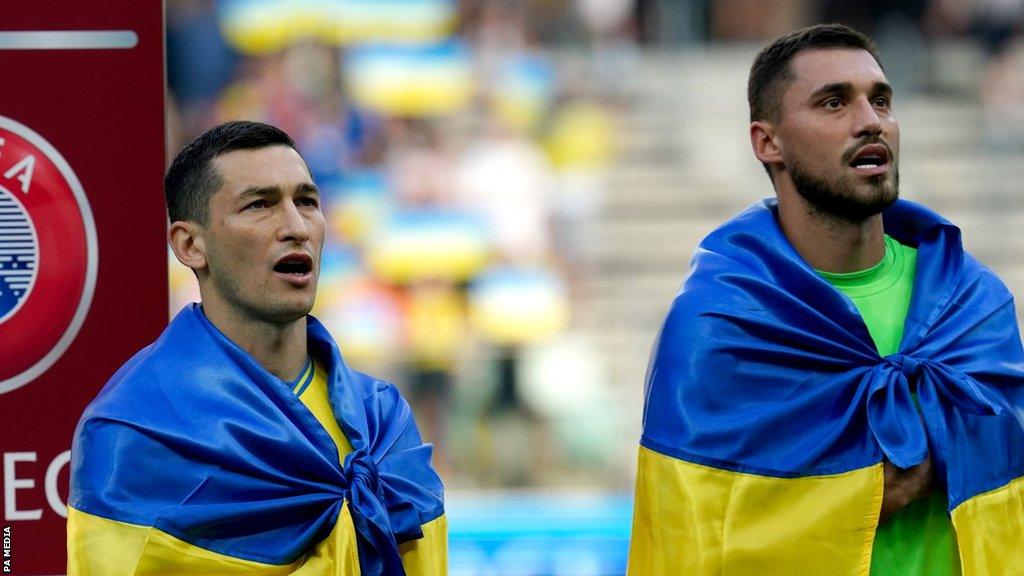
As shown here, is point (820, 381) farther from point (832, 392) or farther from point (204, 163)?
point (204, 163)

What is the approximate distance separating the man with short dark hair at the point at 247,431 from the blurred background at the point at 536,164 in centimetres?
575

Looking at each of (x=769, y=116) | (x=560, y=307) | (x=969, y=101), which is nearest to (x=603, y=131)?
(x=560, y=307)

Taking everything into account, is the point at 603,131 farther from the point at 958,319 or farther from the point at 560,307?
the point at 958,319

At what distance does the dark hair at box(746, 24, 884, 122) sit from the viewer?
3.88 meters

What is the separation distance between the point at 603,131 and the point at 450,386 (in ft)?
11.5

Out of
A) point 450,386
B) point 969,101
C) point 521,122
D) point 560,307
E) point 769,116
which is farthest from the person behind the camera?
point 969,101

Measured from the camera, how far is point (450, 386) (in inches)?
389

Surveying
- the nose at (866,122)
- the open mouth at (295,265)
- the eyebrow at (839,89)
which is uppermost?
the eyebrow at (839,89)

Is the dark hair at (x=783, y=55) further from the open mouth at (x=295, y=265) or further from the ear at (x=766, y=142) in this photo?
the open mouth at (x=295, y=265)

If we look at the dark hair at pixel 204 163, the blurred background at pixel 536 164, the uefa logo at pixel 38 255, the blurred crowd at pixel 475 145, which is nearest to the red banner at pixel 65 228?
the uefa logo at pixel 38 255

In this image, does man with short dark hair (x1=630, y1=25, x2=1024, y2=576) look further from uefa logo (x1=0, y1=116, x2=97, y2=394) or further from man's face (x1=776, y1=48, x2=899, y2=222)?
uefa logo (x1=0, y1=116, x2=97, y2=394)

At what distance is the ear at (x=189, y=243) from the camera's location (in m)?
3.58

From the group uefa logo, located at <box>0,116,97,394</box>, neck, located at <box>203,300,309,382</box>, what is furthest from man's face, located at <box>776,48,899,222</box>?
uefa logo, located at <box>0,116,97,394</box>

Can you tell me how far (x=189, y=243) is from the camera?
3.60m
